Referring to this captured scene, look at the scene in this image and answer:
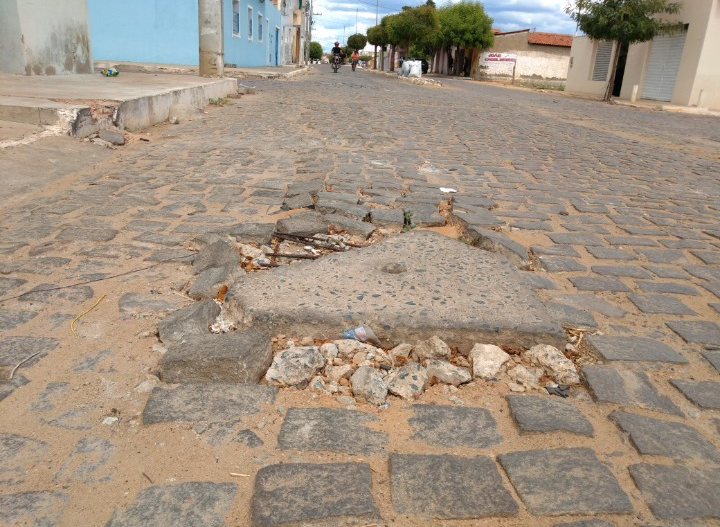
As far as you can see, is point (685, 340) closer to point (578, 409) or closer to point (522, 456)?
point (578, 409)

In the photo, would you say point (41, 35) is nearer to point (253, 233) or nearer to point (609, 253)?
point (253, 233)

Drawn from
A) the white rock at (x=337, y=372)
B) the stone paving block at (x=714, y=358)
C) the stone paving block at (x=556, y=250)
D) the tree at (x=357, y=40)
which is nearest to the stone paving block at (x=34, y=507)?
Result: the white rock at (x=337, y=372)

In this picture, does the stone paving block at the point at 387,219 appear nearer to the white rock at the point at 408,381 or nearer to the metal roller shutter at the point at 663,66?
the white rock at the point at 408,381

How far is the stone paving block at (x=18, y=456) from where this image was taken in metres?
1.56

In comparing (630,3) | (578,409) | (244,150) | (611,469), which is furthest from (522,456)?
(630,3)

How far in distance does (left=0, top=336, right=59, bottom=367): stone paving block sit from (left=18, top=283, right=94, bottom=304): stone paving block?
36 centimetres

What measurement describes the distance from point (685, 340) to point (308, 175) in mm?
3604

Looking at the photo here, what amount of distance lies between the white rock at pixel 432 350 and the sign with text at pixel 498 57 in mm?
43362

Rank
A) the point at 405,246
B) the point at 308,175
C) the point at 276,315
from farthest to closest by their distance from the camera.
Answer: the point at 308,175 < the point at 405,246 < the point at 276,315

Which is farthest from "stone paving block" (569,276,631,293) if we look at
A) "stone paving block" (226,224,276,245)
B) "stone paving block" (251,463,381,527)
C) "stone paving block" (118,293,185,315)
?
"stone paving block" (118,293,185,315)

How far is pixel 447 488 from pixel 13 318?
192 cm

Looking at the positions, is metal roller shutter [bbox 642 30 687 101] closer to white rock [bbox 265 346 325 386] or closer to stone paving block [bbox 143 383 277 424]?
white rock [bbox 265 346 325 386]

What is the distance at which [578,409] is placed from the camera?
1.96 m

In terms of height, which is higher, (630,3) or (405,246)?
(630,3)
